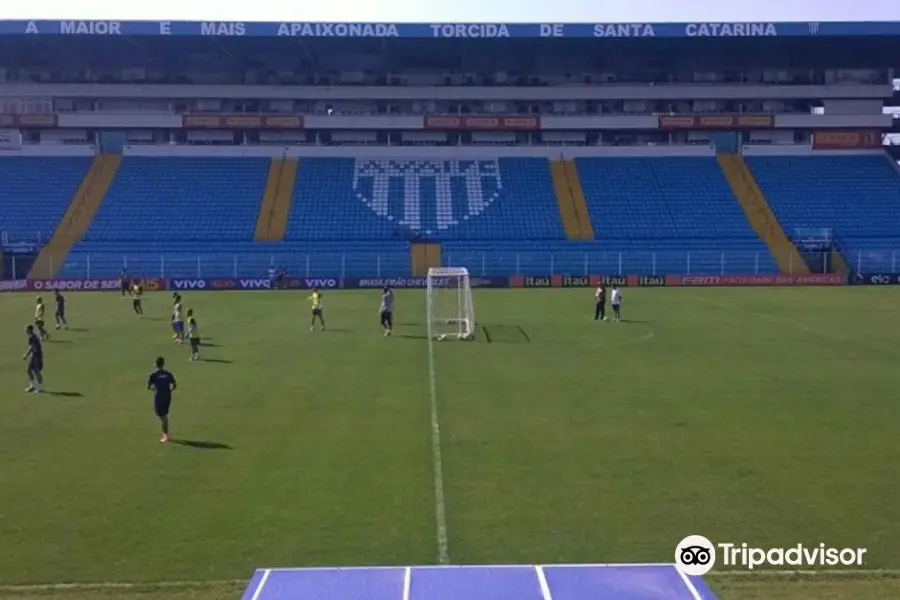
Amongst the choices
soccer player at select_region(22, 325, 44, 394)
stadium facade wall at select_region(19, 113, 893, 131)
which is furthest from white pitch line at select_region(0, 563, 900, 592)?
stadium facade wall at select_region(19, 113, 893, 131)

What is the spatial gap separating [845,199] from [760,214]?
21.4 feet

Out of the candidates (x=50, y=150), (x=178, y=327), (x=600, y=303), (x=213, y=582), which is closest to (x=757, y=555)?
(x=213, y=582)

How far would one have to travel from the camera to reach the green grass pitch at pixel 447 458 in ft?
32.4

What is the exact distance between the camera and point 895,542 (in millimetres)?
10016

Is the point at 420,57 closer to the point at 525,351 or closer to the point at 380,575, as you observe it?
the point at 525,351

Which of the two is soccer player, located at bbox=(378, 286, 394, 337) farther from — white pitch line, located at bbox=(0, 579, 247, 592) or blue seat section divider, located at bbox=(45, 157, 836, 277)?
blue seat section divider, located at bbox=(45, 157, 836, 277)

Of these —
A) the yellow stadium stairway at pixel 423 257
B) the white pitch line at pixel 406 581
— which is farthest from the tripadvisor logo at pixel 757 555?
the yellow stadium stairway at pixel 423 257

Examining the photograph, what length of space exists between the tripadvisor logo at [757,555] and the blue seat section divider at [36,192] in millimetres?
52478

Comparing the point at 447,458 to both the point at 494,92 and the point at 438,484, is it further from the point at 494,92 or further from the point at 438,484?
the point at 494,92

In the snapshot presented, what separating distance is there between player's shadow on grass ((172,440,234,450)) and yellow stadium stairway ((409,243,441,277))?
1519 inches

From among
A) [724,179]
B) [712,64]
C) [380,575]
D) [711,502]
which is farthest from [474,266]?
[380,575]

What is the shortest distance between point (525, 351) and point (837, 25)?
4276 cm

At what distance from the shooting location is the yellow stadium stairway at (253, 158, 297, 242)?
187 feet

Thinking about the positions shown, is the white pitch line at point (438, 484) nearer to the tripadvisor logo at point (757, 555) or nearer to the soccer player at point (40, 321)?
the tripadvisor logo at point (757, 555)
